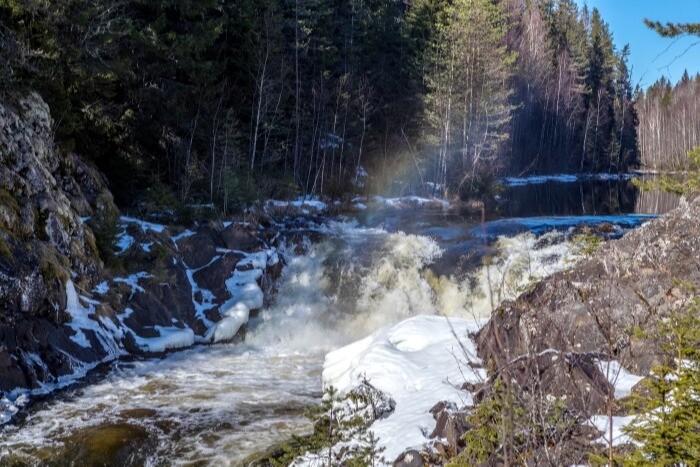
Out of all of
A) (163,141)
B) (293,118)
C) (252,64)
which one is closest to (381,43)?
(293,118)

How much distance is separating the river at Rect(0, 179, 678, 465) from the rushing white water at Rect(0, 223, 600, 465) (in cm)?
2

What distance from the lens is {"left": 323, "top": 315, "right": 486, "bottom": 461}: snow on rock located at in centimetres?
558

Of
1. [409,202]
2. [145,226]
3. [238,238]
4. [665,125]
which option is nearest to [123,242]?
[145,226]

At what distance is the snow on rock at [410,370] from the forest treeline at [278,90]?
3.82 metres

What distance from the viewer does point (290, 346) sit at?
11.1 metres

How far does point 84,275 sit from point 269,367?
13.4ft

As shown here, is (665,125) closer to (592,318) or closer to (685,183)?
(592,318)

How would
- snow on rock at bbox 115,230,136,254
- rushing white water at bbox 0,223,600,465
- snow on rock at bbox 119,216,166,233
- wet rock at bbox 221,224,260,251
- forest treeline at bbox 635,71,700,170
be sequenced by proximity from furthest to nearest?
1. forest treeline at bbox 635,71,700,170
2. wet rock at bbox 221,224,260,251
3. snow on rock at bbox 119,216,166,233
4. snow on rock at bbox 115,230,136,254
5. rushing white water at bbox 0,223,600,465

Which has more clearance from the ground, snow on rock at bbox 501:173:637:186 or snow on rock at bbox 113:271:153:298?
snow on rock at bbox 501:173:637:186

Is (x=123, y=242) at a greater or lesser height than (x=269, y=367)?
greater

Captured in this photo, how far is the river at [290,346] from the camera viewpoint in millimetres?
6348

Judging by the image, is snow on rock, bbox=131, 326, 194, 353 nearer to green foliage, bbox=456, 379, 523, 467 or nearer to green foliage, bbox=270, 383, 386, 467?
green foliage, bbox=270, 383, 386, 467

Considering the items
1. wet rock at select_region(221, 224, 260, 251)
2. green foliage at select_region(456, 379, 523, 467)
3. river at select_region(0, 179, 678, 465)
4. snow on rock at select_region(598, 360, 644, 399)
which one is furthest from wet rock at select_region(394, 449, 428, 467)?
wet rock at select_region(221, 224, 260, 251)

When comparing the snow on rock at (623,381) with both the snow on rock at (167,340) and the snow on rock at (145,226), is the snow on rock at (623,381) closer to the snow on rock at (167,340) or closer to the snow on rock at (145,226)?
the snow on rock at (167,340)
